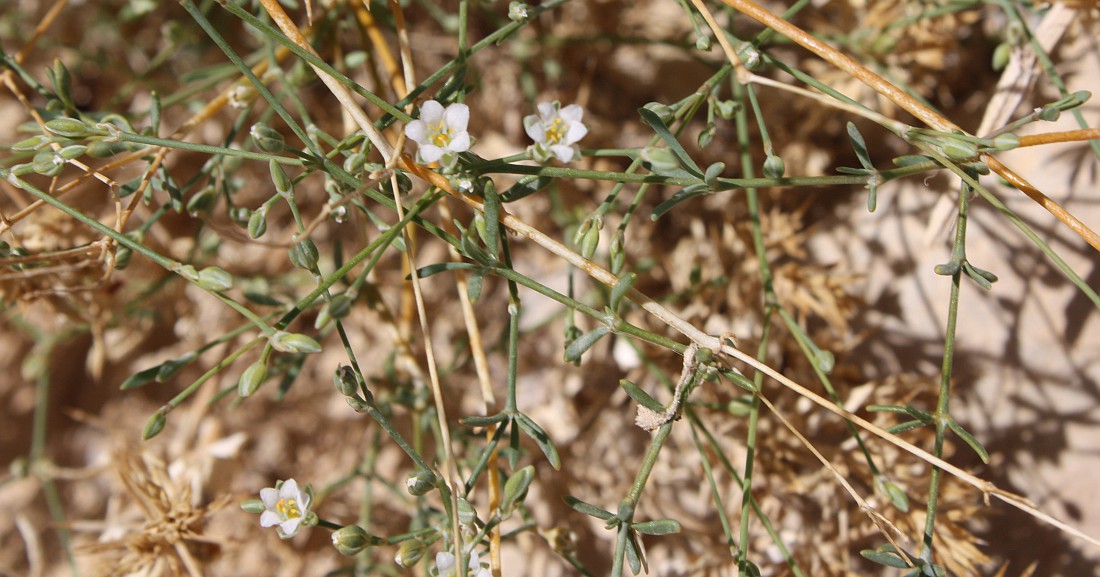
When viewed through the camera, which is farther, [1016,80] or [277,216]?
[277,216]

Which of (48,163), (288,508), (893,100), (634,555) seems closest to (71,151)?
(48,163)

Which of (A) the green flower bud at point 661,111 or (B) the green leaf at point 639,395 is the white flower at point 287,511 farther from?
(A) the green flower bud at point 661,111

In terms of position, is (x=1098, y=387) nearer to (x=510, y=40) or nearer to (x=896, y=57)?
(x=896, y=57)

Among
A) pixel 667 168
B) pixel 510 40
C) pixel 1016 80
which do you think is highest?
pixel 510 40

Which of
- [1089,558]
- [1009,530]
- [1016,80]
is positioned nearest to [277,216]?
[1016,80]

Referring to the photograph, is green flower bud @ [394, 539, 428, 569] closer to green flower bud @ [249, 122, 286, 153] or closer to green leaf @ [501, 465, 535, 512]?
green leaf @ [501, 465, 535, 512]

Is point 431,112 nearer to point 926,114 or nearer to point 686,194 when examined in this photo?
point 686,194
